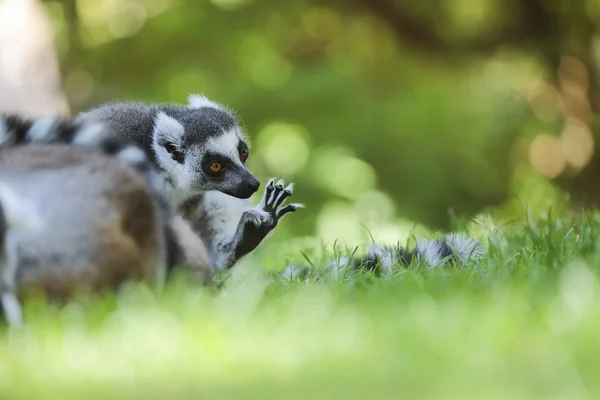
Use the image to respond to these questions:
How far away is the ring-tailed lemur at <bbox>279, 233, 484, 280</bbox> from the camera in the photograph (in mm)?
3018

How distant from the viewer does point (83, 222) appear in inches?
82.4

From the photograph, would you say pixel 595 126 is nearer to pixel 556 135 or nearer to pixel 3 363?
pixel 556 135

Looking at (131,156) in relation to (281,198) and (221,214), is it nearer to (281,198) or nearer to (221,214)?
(281,198)

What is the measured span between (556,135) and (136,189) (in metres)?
6.43

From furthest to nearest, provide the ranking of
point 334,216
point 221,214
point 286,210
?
point 334,216 → point 221,214 → point 286,210

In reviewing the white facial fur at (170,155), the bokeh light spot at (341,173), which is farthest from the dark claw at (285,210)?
the bokeh light spot at (341,173)

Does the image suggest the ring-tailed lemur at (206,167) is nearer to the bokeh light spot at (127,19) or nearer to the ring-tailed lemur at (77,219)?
the ring-tailed lemur at (77,219)

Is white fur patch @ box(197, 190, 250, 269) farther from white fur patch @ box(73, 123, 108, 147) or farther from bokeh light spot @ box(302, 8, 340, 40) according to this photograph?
bokeh light spot @ box(302, 8, 340, 40)

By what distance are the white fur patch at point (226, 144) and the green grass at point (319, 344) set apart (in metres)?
1.29

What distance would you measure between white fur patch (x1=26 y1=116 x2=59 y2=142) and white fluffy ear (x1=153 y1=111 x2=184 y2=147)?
3.54 feet

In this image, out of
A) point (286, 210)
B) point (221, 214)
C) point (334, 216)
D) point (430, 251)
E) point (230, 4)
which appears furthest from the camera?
point (230, 4)

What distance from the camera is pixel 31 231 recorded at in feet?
6.69

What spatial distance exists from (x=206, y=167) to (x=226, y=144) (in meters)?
0.13

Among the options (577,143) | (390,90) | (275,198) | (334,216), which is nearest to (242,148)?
(275,198)
